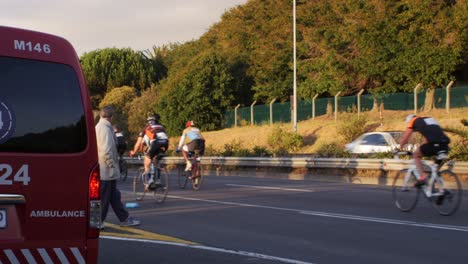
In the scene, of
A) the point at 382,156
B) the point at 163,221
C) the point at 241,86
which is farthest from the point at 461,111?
the point at 163,221

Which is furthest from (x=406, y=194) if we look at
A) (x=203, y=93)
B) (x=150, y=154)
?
(x=203, y=93)

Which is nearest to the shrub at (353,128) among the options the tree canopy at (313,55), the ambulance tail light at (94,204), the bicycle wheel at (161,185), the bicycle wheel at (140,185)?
the tree canopy at (313,55)

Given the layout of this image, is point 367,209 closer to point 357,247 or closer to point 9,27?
point 357,247

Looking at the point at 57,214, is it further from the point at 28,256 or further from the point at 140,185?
the point at 140,185

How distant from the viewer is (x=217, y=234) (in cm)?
1033

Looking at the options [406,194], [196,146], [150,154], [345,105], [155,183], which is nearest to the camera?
[406,194]

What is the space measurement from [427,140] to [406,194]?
1.18 metres

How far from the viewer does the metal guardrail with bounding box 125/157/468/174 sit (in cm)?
1903

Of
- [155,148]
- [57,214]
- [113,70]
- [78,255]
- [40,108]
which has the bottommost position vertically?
[78,255]

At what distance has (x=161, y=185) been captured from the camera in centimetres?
1484

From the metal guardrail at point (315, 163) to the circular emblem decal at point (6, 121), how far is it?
14257 millimetres

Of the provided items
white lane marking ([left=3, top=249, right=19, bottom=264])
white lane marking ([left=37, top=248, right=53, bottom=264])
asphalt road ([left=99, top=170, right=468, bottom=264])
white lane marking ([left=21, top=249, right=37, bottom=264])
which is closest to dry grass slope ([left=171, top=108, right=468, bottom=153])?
asphalt road ([left=99, top=170, right=468, bottom=264])

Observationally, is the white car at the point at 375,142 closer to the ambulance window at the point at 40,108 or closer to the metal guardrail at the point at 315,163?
the metal guardrail at the point at 315,163

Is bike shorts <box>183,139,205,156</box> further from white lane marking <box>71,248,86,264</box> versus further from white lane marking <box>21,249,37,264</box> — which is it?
white lane marking <box>21,249,37,264</box>
